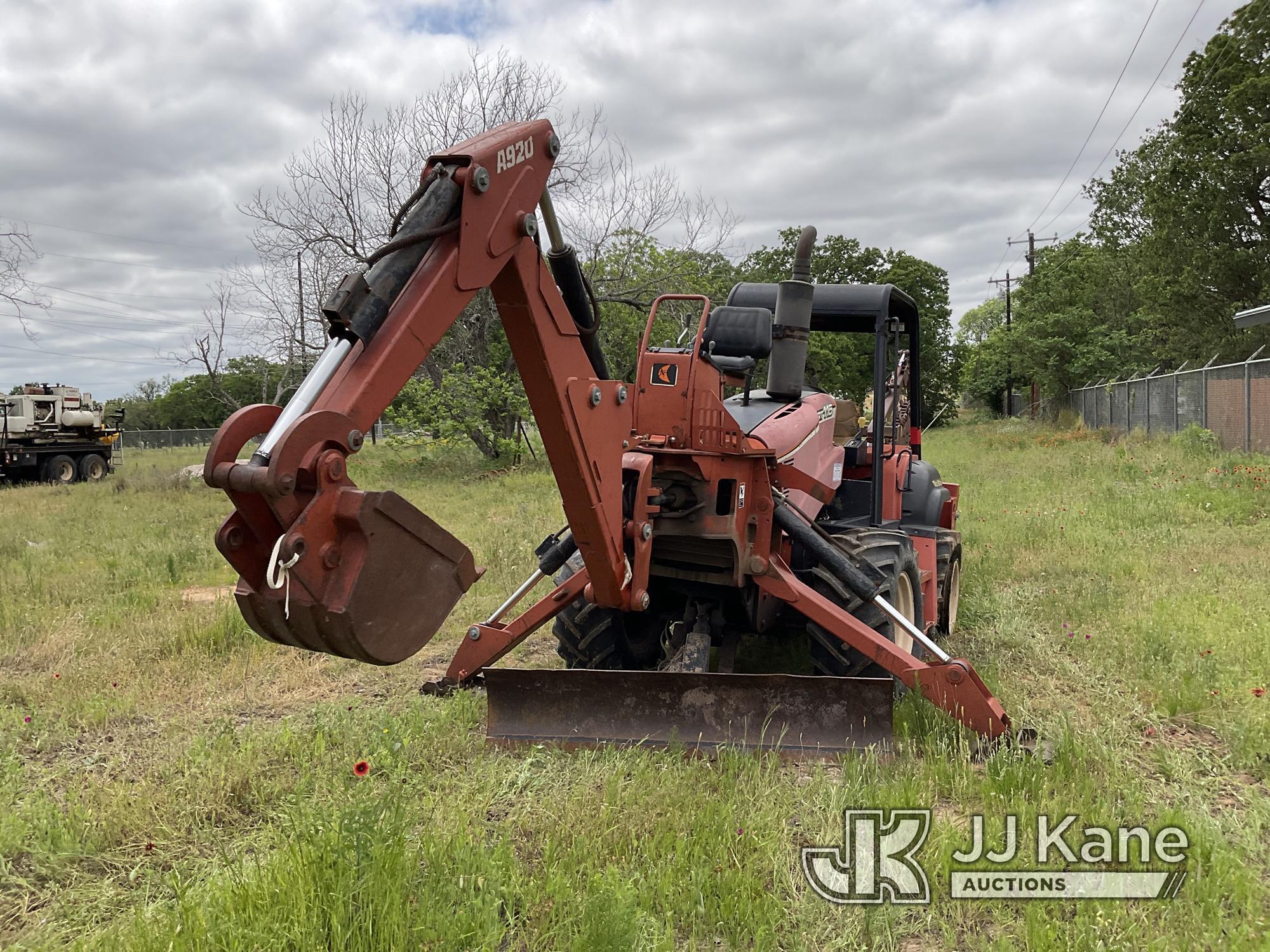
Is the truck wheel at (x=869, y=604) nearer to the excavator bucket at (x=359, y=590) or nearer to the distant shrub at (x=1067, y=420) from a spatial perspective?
the excavator bucket at (x=359, y=590)

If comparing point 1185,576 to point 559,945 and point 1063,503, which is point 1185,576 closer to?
point 1063,503

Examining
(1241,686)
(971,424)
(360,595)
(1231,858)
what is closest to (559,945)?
(360,595)

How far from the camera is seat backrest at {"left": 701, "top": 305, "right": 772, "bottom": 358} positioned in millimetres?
4730

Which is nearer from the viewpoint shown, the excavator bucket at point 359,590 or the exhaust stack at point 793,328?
the excavator bucket at point 359,590

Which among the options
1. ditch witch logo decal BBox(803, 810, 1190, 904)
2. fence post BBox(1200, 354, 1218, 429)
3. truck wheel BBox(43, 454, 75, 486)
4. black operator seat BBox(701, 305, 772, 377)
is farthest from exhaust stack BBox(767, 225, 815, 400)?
truck wheel BBox(43, 454, 75, 486)

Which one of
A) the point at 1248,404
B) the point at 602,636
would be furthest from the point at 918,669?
the point at 1248,404

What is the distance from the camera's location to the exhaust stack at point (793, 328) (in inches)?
182

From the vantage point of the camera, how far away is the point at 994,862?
314 cm

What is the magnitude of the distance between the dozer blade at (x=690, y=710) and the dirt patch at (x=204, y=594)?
4192mm

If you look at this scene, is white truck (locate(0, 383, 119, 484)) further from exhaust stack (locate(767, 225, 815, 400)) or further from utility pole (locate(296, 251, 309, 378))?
exhaust stack (locate(767, 225, 815, 400))

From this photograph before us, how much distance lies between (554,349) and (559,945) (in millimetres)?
1978

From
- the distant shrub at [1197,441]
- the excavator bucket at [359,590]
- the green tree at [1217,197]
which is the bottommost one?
the excavator bucket at [359,590]

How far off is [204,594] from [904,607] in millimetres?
6139

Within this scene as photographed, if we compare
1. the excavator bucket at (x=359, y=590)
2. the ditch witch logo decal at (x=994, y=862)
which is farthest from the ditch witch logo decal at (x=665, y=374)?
the ditch witch logo decal at (x=994, y=862)
